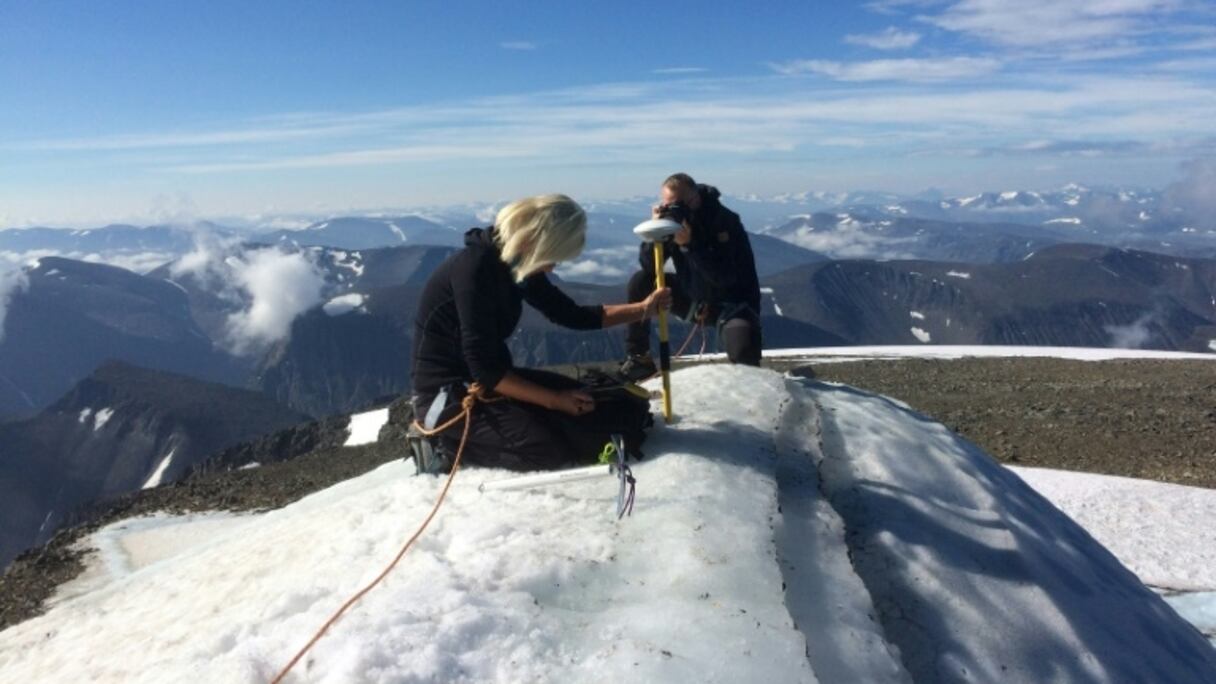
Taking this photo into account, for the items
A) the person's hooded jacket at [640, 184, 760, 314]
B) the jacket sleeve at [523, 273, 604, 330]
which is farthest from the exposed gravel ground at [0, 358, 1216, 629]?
the jacket sleeve at [523, 273, 604, 330]

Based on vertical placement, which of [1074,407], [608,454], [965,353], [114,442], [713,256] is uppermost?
[713,256]

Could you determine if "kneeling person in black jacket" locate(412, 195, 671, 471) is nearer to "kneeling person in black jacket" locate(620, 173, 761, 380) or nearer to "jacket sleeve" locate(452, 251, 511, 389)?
"jacket sleeve" locate(452, 251, 511, 389)

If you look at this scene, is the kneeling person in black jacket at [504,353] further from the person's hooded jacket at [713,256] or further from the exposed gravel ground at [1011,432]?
the exposed gravel ground at [1011,432]

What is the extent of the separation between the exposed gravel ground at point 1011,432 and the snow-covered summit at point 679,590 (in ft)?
41.9

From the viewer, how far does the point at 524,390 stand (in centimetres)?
768

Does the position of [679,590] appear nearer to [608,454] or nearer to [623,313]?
[608,454]

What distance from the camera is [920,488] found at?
338 inches

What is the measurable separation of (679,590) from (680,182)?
6.73m

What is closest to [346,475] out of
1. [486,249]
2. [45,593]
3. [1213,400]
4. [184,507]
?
[184,507]

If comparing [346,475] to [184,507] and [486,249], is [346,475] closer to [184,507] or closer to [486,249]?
[184,507]

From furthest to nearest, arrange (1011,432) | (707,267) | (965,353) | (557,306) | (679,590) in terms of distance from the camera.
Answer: (965,353), (1011,432), (707,267), (557,306), (679,590)

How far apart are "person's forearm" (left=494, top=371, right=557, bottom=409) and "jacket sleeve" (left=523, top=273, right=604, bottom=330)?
0.85 meters

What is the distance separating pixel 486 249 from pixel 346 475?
937 inches

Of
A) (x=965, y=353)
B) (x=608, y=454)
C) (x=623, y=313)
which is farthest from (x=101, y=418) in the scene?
(x=608, y=454)
